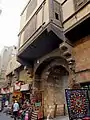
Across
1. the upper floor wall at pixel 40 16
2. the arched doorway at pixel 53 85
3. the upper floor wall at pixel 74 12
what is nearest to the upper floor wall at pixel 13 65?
the upper floor wall at pixel 40 16

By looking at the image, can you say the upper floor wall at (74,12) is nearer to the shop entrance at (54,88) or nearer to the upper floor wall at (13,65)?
the shop entrance at (54,88)

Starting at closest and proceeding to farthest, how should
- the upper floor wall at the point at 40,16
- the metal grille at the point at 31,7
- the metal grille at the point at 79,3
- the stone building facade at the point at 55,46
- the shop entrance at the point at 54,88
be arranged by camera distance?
1. the metal grille at the point at 79,3
2. the stone building facade at the point at 55,46
3. the upper floor wall at the point at 40,16
4. the shop entrance at the point at 54,88
5. the metal grille at the point at 31,7

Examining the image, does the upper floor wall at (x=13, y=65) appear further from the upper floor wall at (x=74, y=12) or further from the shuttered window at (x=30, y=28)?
the upper floor wall at (x=74, y=12)

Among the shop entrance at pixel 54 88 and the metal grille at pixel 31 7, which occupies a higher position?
the metal grille at pixel 31 7

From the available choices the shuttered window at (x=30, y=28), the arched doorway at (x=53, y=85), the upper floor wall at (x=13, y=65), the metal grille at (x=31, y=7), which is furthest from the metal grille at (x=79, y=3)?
the upper floor wall at (x=13, y=65)

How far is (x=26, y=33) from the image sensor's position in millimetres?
11680

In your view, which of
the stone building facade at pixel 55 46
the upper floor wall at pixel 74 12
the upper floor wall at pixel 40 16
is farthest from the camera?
the upper floor wall at pixel 40 16

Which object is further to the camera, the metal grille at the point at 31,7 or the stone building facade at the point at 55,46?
the metal grille at the point at 31,7

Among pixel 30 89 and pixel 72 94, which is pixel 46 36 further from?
pixel 30 89

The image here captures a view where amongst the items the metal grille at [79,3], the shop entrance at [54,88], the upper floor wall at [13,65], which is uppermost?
the metal grille at [79,3]

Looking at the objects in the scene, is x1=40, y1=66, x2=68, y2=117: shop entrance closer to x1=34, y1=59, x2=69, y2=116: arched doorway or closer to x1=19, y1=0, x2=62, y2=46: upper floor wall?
x1=34, y1=59, x2=69, y2=116: arched doorway

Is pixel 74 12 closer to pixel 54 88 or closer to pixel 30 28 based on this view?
pixel 30 28

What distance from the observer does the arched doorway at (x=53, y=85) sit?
11.5 m

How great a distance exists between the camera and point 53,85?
39.9 feet
